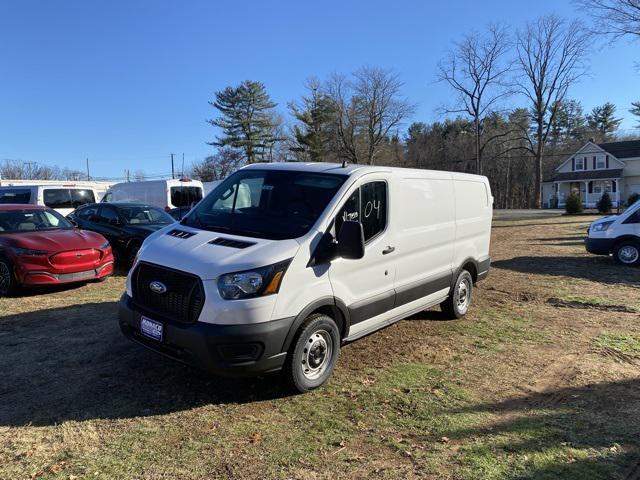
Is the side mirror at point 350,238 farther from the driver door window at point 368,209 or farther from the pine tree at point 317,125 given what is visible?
the pine tree at point 317,125

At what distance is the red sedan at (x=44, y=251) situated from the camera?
7.78 meters

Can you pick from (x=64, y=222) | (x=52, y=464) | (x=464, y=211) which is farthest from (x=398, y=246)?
(x=64, y=222)

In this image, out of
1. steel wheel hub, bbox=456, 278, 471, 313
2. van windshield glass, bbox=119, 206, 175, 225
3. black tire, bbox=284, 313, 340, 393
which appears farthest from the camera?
van windshield glass, bbox=119, 206, 175, 225

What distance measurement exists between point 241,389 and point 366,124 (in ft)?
157

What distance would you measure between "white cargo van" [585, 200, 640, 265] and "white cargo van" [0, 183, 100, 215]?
1482 centimetres

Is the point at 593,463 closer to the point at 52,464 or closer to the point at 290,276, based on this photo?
the point at 290,276

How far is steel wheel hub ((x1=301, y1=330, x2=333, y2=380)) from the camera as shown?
14.1 feet

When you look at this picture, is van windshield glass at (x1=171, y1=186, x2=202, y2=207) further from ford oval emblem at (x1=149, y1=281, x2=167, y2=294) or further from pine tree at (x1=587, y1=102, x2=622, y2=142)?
pine tree at (x1=587, y1=102, x2=622, y2=142)

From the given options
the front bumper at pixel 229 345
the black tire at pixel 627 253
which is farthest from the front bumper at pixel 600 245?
the front bumper at pixel 229 345

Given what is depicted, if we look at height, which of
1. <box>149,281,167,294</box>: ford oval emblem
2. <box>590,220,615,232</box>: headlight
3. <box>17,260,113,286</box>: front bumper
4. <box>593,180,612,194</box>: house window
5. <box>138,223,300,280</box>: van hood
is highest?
<box>593,180,612,194</box>: house window

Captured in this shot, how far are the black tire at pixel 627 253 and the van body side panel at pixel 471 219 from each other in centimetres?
638

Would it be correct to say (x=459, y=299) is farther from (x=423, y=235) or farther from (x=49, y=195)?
(x=49, y=195)

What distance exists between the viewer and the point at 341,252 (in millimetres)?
4352

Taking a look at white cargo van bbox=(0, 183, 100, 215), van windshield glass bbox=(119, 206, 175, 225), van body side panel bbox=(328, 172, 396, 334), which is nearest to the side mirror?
van body side panel bbox=(328, 172, 396, 334)
